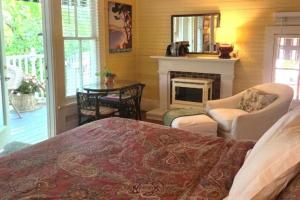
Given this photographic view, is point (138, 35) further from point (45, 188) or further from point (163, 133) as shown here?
point (45, 188)

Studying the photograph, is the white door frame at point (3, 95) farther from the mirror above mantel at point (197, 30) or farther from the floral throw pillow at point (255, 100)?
the floral throw pillow at point (255, 100)

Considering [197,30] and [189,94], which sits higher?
[197,30]

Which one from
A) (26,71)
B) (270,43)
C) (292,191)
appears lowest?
(292,191)

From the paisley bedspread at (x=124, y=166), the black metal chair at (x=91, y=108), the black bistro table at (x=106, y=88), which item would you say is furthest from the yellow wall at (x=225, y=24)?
the paisley bedspread at (x=124, y=166)

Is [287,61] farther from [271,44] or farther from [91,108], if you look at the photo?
[91,108]

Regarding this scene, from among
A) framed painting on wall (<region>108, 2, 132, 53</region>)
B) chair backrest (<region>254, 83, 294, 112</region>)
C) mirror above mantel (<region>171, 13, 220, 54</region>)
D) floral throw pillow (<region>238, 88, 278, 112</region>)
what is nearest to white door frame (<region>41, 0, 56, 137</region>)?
framed painting on wall (<region>108, 2, 132, 53</region>)

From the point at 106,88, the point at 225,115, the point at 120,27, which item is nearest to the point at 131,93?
the point at 106,88

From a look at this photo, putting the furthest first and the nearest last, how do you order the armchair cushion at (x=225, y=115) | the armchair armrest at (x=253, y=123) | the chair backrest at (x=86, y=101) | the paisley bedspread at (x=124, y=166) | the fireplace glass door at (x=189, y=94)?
1. the fireplace glass door at (x=189, y=94)
2. the chair backrest at (x=86, y=101)
3. the armchair cushion at (x=225, y=115)
4. the armchair armrest at (x=253, y=123)
5. the paisley bedspread at (x=124, y=166)

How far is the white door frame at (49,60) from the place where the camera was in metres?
4.13

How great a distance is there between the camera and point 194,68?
5.39m

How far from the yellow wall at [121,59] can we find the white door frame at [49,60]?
3.53 ft

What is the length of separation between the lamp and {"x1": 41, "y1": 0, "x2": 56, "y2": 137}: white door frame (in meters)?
2.59

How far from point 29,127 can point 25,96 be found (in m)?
1.01

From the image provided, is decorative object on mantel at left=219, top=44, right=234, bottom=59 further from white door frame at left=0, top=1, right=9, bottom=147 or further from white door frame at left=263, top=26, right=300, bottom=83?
white door frame at left=0, top=1, right=9, bottom=147
